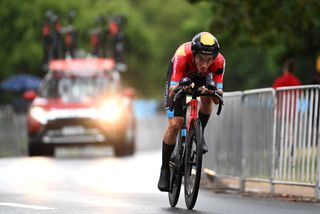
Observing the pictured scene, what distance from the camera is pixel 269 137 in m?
16.0

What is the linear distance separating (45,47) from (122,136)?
8.00 m

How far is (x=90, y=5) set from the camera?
241 ft

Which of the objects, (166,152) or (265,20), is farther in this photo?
(265,20)

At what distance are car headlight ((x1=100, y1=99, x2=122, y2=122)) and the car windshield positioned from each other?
1.75ft

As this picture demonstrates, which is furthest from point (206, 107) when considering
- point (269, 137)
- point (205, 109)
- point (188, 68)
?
point (269, 137)

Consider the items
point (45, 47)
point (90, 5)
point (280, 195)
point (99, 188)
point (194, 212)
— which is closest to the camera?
point (194, 212)

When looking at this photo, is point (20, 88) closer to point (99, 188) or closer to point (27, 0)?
point (27, 0)

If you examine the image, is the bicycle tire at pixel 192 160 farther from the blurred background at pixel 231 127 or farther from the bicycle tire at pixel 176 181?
the blurred background at pixel 231 127

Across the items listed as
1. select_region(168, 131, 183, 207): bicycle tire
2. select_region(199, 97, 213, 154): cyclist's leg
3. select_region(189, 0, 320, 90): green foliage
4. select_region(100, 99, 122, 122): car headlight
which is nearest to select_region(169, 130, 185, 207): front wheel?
select_region(168, 131, 183, 207): bicycle tire

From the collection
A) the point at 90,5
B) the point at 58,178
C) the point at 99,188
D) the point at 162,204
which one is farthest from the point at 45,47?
the point at 90,5

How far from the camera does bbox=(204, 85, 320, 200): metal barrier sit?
14844 mm

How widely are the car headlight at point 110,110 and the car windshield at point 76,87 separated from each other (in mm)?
533

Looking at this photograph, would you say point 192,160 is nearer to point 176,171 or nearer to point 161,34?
point 176,171

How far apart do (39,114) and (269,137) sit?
1175 centimetres
